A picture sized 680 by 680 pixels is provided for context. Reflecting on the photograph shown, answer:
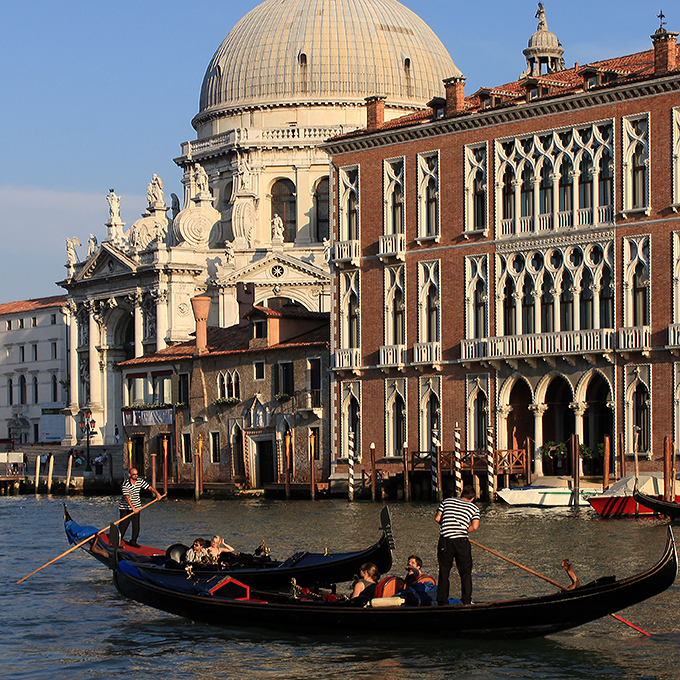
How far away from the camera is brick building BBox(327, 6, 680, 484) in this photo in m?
35.5

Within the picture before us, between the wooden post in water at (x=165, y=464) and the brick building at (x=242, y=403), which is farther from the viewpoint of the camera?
the wooden post in water at (x=165, y=464)

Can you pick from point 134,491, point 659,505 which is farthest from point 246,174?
point 134,491

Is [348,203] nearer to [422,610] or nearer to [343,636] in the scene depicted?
[343,636]

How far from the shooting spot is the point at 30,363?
269 ft

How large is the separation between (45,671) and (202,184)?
54.7m

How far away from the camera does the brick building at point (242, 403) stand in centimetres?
4362

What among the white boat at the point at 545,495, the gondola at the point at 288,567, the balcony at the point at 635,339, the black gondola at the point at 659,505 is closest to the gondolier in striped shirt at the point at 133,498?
the gondola at the point at 288,567

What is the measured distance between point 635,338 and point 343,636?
20308mm

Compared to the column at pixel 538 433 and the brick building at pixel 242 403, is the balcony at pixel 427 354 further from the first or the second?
the brick building at pixel 242 403

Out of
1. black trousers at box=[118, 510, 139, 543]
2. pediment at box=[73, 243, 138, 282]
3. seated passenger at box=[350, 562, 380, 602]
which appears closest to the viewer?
seated passenger at box=[350, 562, 380, 602]

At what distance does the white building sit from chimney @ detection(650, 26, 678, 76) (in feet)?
154

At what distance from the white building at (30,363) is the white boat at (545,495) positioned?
4648 centimetres

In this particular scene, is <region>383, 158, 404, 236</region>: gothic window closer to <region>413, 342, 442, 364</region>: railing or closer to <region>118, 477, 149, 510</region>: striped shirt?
<region>413, 342, 442, 364</region>: railing

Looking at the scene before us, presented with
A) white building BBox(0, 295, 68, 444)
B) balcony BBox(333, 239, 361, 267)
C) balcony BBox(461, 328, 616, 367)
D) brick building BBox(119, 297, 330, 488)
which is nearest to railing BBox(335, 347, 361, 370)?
brick building BBox(119, 297, 330, 488)
